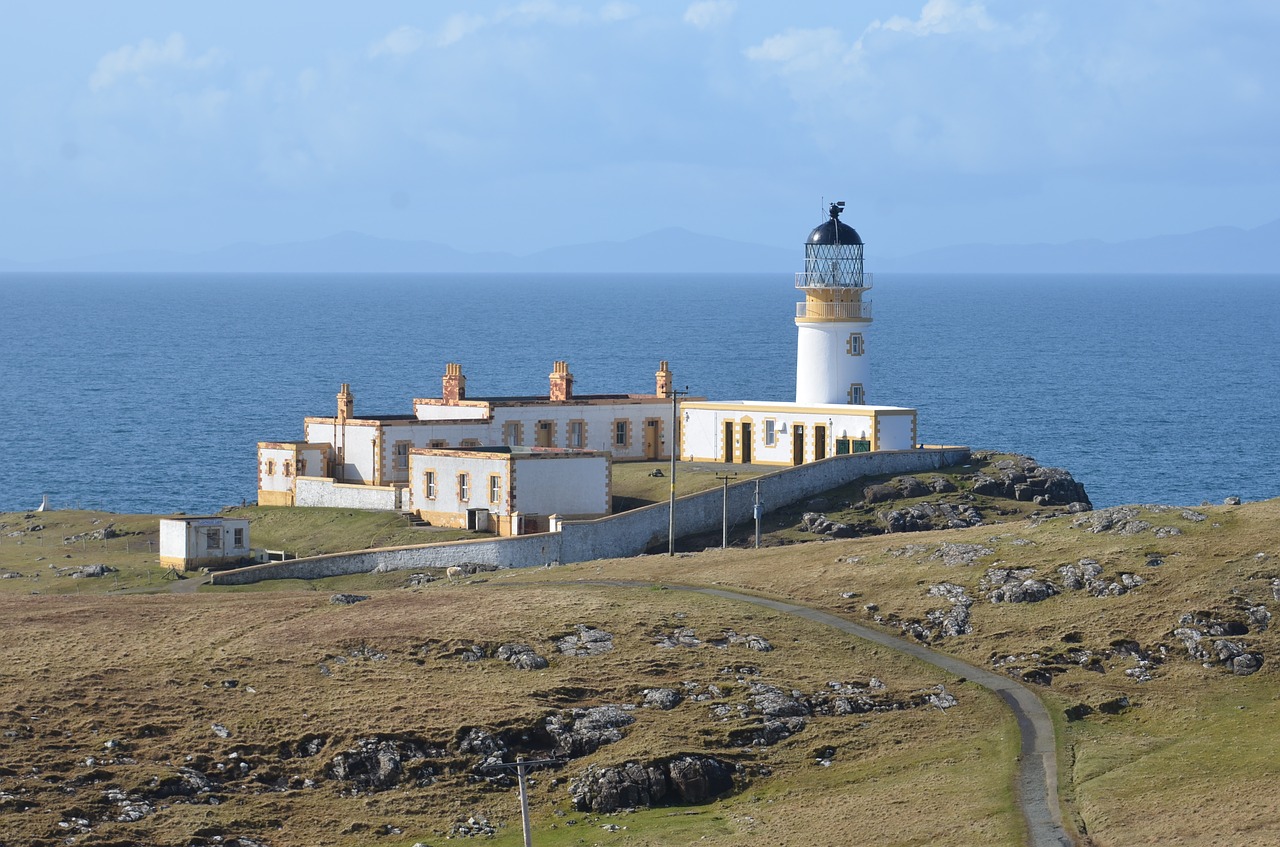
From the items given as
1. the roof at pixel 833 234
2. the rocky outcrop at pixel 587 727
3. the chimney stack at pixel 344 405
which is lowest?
the rocky outcrop at pixel 587 727

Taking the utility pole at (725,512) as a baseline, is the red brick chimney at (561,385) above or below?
above

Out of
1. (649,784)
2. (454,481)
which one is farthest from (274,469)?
(649,784)

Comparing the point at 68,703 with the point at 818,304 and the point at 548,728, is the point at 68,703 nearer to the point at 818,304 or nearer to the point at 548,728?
the point at 548,728

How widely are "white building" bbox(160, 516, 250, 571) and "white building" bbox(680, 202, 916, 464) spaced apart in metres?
23.9

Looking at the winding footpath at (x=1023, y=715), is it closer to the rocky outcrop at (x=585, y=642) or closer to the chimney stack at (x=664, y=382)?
the rocky outcrop at (x=585, y=642)

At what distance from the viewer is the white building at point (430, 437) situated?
8375 cm

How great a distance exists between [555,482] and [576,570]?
12.0 metres

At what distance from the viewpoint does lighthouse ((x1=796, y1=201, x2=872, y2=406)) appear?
89.8 metres

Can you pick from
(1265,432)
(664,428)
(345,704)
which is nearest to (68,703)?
(345,704)

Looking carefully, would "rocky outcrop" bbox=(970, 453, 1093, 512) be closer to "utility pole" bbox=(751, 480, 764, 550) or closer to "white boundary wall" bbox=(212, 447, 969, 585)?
"white boundary wall" bbox=(212, 447, 969, 585)

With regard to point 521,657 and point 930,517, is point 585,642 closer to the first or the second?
point 521,657

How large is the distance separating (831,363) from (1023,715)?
4317 centimetres

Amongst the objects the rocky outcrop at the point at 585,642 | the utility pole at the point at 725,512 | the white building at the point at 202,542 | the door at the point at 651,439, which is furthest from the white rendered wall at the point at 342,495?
the rocky outcrop at the point at 585,642

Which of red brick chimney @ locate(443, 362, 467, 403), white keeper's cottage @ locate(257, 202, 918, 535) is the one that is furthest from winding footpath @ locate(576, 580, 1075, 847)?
red brick chimney @ locate(443, 362, 467, 403)
